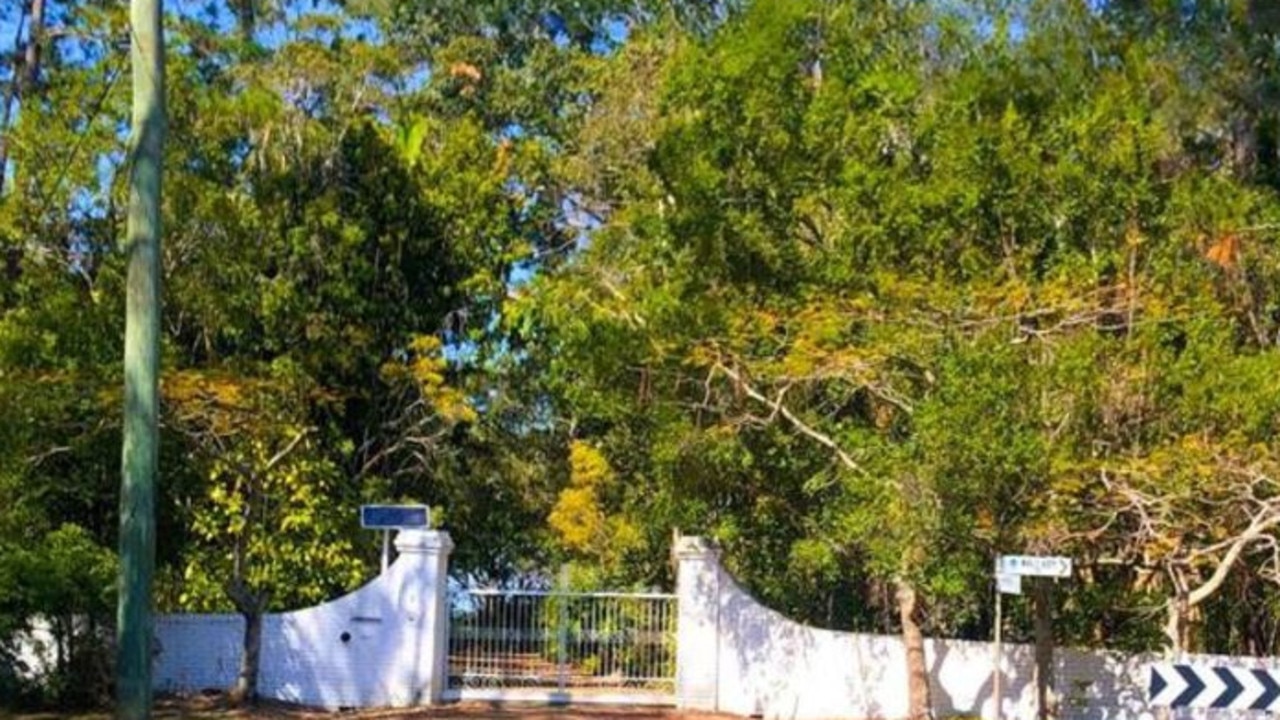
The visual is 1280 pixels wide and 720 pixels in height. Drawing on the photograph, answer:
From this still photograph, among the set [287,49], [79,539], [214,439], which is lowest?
[79,539]

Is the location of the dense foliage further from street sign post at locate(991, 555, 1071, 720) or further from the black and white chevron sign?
the black and white chevron sign

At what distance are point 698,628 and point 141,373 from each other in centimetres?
941

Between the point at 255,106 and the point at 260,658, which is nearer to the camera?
the point at 260,658

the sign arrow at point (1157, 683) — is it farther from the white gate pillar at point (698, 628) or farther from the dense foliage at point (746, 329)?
the white gate pillar at point (698, 628)

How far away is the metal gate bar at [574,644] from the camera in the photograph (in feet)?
63.8

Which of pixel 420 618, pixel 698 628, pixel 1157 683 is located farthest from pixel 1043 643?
pixel 420 618

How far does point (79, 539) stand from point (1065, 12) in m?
15.1

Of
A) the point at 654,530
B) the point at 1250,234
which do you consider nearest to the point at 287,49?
the point at 654,530

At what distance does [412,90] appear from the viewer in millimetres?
31297

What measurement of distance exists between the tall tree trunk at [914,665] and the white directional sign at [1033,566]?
2697 millimetres

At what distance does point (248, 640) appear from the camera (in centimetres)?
1878

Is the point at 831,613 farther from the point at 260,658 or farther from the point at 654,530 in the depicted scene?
the point at 260,658

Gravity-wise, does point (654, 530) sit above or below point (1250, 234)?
below

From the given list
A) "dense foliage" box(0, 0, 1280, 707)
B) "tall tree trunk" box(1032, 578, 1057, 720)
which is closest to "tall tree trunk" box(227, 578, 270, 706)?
"dense foliage" box(0, 0, 1280, 707)
